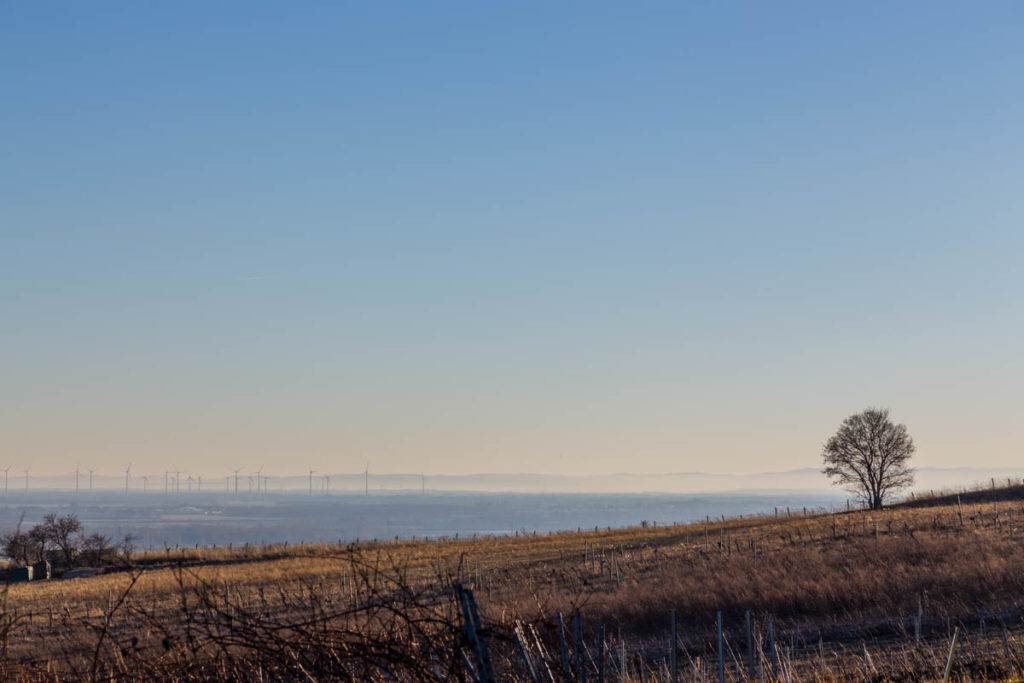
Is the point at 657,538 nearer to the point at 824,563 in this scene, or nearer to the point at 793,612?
the point at 824,563

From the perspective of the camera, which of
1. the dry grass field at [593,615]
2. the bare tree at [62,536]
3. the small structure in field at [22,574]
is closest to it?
the dry grass field at [593,615]

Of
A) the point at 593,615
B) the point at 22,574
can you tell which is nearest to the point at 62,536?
the point at 22,574

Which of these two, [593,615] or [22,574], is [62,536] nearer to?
[22,574]

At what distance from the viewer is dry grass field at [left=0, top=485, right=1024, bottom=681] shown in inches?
229

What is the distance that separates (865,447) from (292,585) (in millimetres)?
65615

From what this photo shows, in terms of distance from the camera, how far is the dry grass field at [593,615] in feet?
19.1

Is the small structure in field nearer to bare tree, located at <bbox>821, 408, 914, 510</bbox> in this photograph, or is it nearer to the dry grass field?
the dry grass field

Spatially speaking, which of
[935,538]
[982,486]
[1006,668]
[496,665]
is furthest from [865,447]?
[496,665]

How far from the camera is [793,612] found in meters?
25.0

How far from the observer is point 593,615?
88.7ft

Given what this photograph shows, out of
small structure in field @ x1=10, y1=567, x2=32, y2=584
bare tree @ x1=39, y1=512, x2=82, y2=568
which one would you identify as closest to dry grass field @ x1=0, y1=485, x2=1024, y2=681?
small structure in field @ x1=10, y1=567, x2=32, y2=584

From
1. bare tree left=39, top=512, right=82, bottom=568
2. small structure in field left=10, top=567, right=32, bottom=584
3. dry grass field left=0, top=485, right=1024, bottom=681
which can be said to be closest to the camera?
dry grass field left=0, top=485, right=1024, bottom=681

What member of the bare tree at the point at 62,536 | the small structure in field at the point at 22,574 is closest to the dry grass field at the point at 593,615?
the small structure in field at the point at 22,574

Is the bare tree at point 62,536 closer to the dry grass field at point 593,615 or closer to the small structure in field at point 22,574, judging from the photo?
the small structure in field at point 22,574
